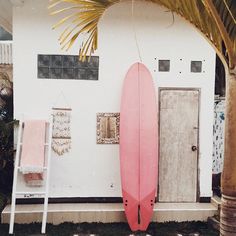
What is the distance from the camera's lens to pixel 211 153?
5586mm

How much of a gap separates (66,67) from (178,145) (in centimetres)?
219

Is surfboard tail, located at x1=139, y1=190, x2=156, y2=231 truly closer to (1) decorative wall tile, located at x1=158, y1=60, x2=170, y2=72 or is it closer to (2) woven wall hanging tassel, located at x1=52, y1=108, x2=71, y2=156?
(2) woven wall hanging tassel, located at x1=52, y1=108, x2=71, y2=156

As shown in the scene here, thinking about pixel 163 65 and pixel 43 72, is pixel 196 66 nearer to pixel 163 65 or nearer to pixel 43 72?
pixel 163 65

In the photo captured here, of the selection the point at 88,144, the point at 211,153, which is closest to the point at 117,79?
the point at 88,144

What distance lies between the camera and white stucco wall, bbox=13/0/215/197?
5.27 metres

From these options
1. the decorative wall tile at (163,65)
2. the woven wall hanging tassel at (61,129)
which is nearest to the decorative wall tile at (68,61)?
the woven wall hanging tassel at (61,129)

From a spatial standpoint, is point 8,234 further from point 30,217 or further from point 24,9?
point 24,9

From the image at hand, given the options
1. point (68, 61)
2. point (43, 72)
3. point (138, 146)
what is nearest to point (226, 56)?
point (138, 146)

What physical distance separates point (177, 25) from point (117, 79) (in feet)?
4.23

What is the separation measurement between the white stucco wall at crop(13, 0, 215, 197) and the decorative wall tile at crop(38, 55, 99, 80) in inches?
3.1

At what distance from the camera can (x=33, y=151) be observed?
4945 millimetres

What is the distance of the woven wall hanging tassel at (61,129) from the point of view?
5.35 metres

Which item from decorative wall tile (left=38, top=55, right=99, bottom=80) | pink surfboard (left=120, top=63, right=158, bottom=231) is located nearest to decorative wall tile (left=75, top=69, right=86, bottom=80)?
decorative wall tile (left=38, top=55, right=99, bottom=80)

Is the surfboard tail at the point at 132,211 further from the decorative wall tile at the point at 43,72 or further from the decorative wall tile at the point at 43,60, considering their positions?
the decorative wall tile at the point at 43,60
